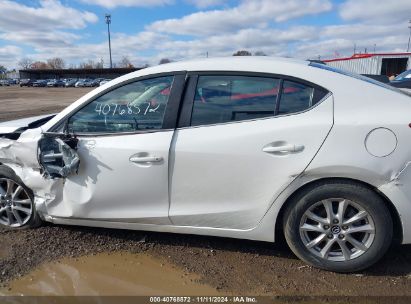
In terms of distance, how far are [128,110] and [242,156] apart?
42.2 inches

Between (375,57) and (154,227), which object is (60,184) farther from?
(375,57)

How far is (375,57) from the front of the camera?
109ft

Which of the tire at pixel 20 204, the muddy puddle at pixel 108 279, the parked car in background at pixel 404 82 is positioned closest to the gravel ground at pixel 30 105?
the tire at pixel 20 204

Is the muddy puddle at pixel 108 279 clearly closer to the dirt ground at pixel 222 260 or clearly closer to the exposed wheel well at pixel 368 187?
the dirt ground at pixel 222 260

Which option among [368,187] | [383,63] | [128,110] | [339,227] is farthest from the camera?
[383,63]

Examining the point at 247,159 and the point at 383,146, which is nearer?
the point at 383,146

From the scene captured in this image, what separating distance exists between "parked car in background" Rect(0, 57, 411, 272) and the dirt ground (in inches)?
7.3

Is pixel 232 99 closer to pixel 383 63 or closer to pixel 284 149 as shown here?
pixel 284 149

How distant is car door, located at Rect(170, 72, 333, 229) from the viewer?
9.12 ft

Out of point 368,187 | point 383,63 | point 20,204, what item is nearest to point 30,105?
point 20,204

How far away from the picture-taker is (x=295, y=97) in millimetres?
2875

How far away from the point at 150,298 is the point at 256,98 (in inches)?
67.6

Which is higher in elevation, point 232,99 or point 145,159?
point 232,99

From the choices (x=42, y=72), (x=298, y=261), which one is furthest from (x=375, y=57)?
(x=42, y=72)
